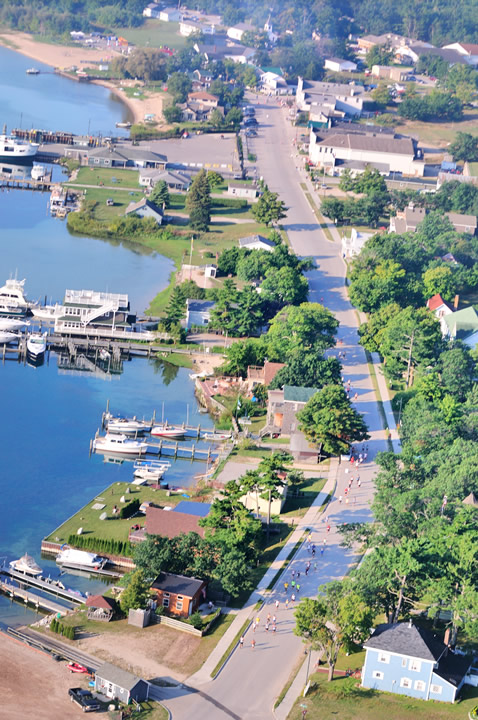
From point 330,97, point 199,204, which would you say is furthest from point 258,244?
point 330,97

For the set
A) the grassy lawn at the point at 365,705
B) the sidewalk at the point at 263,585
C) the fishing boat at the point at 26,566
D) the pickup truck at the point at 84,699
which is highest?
the grassy lawn at the point at 365,705

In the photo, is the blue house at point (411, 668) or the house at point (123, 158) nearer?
the blue house at point (411, 668)

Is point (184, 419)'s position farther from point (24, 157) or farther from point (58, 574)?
point (24, 157)

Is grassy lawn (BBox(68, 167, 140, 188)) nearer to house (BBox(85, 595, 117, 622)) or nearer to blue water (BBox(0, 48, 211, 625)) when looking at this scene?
blue water (BBox(0, 48, 211, 625))

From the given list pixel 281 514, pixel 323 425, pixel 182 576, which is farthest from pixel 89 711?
pixel 323 425

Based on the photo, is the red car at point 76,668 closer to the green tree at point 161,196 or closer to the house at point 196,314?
the house at point 196,314

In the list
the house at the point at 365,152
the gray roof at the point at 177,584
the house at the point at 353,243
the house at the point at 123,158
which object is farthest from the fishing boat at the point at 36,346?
the house at the point at 365,152

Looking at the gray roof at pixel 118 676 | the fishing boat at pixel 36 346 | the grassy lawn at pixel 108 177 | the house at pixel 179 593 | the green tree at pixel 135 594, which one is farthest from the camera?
the grassy lawn at pixel 108 177
